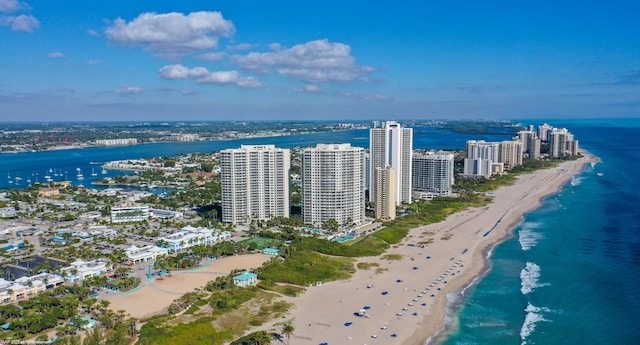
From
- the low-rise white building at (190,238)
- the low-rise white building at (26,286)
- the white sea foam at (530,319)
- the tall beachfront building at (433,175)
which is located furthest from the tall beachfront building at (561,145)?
the low-rise white building at (26,286)

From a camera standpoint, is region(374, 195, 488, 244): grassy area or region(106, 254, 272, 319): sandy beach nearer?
region(106, 254, 272, 319): sandy beach

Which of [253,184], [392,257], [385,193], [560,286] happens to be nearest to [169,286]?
[392,257]

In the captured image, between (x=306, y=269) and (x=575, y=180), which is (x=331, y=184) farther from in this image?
(x=575, y=180)

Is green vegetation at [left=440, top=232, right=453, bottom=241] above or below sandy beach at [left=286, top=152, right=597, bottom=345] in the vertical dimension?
above

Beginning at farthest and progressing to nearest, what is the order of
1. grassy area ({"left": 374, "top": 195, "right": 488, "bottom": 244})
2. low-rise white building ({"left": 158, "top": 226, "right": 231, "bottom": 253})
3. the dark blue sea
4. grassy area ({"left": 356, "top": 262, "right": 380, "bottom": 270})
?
grassy area ({"left": 374, "top": 195, "right": 488, "bottom": 244}), low-rise white building ({"left": 158, "top": 226, "right": 231, "bottom": 253}), grassy area ({"left": 356, "top": 262, "right": 380, "bottom": 270}), the dark blue sea

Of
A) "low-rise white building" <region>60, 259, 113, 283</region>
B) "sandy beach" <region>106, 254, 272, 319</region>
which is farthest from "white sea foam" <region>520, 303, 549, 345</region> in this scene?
"low-rise white building" <region>60, 259, 113, 283</region>

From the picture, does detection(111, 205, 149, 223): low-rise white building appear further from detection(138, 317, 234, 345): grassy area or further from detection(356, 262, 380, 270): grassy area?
detection(138, 317, 234, 345): grassy area

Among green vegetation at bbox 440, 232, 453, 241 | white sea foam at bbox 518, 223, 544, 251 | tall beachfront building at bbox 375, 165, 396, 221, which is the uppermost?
tall beachfront building at bbox 375, 165, 396, 221

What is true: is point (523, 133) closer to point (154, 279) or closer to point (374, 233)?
point (374, 233)
